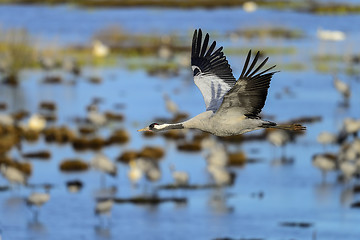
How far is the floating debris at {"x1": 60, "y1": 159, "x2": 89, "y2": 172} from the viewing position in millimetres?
32625

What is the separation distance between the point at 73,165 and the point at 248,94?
22.4m

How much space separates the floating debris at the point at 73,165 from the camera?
107 ft

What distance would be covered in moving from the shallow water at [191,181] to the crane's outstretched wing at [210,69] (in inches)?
520

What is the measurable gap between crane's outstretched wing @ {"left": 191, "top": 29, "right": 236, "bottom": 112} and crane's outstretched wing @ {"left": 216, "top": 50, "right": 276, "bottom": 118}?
4.75ft

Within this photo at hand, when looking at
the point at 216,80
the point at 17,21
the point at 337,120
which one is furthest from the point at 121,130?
the point at 17,21

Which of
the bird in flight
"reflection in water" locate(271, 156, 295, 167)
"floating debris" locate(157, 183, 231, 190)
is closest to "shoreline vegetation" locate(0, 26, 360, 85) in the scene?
"reflection in water" locate(271, 156, 295, 167)

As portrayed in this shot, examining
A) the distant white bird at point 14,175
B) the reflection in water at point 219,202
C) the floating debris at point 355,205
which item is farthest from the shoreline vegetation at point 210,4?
the distant white bird at point 14,175

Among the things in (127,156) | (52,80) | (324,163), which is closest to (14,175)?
(127,156)

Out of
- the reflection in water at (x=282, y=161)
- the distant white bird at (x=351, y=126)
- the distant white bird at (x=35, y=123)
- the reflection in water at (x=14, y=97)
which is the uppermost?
the distant white bird at (x=351, y=126)

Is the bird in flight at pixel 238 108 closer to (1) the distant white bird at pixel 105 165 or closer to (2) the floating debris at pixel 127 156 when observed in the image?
(1) the distant white bird at pixel 105 165

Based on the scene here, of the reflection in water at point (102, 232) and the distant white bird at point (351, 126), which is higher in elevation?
the distant white bird at point (351, 126)

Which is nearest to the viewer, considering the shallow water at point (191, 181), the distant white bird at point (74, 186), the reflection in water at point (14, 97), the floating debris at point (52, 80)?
the shallow water at point (191, 181)

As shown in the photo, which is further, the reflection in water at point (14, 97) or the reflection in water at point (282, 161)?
the reflection in water at point (14, 97)

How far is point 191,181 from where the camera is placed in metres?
31.2
